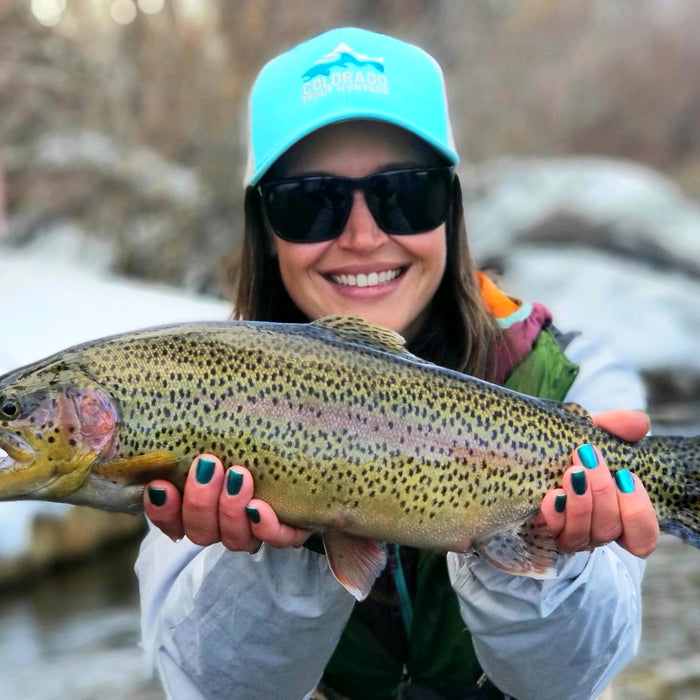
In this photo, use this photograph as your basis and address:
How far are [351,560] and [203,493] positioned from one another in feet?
1.06

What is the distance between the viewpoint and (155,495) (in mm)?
1887

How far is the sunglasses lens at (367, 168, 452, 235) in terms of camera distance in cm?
242

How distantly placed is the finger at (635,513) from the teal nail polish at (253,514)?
670mm

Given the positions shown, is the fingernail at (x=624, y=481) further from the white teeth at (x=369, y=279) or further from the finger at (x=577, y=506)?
the white teeth at (x=369, y=279)

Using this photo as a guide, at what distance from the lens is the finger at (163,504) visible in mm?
1883

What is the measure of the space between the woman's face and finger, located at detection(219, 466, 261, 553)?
694 millimetres

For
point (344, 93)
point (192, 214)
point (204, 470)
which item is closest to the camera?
point (204, 470)

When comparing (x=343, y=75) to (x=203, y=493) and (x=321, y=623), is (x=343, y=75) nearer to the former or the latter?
(x=203, y=493)

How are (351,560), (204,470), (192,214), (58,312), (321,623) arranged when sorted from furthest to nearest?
(192,214), (58,312), (321,623), (351,560), (204,470)

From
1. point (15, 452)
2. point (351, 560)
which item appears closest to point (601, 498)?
point (351, 560)

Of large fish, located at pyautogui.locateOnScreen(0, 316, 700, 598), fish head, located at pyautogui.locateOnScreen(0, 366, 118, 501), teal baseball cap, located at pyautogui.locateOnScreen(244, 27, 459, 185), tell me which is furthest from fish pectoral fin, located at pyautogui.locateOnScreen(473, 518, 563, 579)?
teal baseball cap, located at pyautogui.locateOnScreen(244, 27, 459, 185)

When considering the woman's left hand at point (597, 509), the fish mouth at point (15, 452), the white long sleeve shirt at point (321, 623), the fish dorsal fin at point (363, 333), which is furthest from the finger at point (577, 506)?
the fish mouth at point (15, 452)

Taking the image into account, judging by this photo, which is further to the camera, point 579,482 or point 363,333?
point 363,333

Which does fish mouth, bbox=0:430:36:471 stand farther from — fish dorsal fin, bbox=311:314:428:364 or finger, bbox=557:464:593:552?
finger, bbox=557:464:593:552
